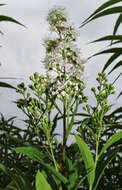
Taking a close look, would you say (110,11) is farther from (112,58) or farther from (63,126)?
(63,126)

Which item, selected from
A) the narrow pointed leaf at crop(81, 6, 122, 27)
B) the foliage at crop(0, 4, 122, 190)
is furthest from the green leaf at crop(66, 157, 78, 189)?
the narrow pointed leaf at crop(81, 6, 122, 27)

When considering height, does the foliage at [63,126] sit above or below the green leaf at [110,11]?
below

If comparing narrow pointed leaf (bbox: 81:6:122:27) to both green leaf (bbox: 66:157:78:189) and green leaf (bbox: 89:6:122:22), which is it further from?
green leaf (bbox: 66:157:78:189)

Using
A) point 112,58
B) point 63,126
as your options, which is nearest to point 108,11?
point 112,58

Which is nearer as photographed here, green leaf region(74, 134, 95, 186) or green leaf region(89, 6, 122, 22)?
green leaf region(74, 134, 95, 186)

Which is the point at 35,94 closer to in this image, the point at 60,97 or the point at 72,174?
the point at 60,97

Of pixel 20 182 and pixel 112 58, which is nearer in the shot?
pixel 20 182

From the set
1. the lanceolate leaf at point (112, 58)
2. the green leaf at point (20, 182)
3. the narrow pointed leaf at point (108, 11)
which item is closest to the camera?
the green leaf at point (20, 182)

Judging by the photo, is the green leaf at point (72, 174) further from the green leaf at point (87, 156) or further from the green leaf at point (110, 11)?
the green leaf at point (110, 11)

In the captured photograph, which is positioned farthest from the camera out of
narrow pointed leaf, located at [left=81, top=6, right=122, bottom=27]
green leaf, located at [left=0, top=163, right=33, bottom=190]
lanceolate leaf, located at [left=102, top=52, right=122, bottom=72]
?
lanceolate leaf, located at [left=102, top=52, right=122, bottom=72]

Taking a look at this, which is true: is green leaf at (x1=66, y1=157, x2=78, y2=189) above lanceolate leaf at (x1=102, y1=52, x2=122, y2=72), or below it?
below

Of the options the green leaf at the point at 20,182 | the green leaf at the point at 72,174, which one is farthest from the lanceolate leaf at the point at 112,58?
the green leaf at the point at 20,182

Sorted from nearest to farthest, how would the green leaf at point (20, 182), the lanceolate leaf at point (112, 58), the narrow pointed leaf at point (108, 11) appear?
1. the green leaf at point (20, 182)
2. the narrow pointed leaf at point (108, 11)
3. the lanceolate leaf at point (112, 58)

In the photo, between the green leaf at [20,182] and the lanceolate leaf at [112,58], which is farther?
the lanceolate leaf at [112,58]
